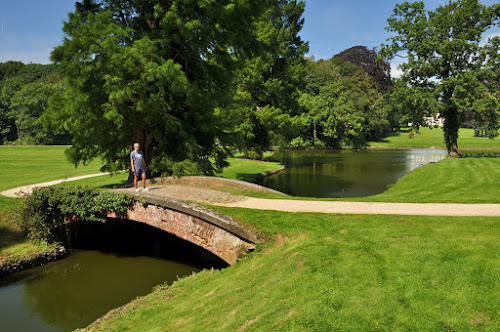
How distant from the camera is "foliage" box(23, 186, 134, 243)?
40.3 ft

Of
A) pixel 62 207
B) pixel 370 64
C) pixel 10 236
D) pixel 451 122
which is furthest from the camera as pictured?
pixel 370 64

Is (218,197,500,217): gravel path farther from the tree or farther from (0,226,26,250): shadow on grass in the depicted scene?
the tree

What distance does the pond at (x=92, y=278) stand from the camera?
9.27 meters

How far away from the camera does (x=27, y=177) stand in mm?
24359

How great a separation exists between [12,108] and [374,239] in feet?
245

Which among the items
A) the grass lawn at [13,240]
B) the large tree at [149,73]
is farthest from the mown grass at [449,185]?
the grass lawn at [13,240]

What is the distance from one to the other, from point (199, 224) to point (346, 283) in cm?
536

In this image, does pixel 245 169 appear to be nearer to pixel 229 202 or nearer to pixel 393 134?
pixel 229 202

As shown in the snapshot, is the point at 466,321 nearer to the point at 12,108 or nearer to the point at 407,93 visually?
the point at 407,93

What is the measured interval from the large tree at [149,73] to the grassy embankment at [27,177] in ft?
14.2

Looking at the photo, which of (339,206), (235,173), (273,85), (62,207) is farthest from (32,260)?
(273,85)

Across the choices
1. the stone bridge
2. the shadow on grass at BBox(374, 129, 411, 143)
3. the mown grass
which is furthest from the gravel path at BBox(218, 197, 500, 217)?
the shadow on grass at BBox(374, 129, 411, 143)

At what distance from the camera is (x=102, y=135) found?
16.5 meters

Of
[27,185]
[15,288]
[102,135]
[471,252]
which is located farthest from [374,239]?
[27,185]
